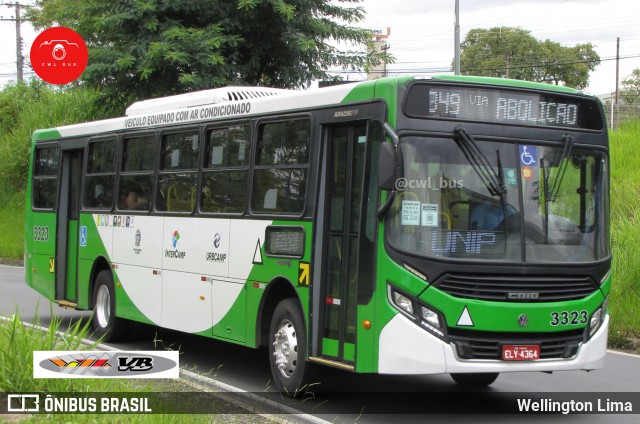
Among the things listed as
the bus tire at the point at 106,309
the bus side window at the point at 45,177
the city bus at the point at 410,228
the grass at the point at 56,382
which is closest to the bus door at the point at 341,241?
the city bus at the point at 410,228

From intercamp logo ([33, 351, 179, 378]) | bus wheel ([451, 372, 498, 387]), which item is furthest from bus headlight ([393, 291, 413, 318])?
bus wheel ([451, 372, 498, 387])

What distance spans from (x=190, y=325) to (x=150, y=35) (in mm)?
12128

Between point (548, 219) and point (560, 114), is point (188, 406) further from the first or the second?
point (560, 114)

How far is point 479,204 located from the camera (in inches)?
343

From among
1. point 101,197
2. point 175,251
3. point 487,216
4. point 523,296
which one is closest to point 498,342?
point 523,296

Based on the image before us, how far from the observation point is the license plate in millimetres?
8578

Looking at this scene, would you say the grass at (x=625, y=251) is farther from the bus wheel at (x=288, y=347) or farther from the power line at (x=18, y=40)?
the power line at (x=18, y=40)

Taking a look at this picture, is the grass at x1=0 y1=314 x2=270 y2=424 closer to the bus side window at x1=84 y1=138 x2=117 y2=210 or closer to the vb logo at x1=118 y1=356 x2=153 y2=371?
the vb logo at x1=118 y1=356 x2=153 y2=371

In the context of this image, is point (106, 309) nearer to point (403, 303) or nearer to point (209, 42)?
point (403, 303)

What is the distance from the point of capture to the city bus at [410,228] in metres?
8.55

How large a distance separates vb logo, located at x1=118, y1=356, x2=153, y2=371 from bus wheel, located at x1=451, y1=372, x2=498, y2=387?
3.32m

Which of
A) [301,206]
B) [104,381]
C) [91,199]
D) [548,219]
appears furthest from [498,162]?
[91,199]

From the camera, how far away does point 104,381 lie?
810 centimetres

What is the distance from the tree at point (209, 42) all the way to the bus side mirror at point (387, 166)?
44.8 feet
